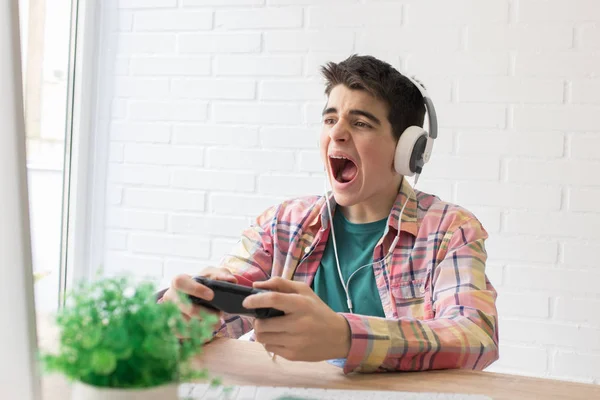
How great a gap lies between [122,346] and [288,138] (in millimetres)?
1828

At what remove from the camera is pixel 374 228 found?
60.9 inches

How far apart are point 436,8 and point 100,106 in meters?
1.29

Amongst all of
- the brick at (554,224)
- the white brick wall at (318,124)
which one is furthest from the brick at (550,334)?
the brick at (554,224)

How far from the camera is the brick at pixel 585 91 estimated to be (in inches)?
77.2

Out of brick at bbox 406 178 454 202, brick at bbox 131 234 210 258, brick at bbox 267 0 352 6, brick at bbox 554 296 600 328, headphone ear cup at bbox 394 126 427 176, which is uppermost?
brick at bbox 267 0 352 6

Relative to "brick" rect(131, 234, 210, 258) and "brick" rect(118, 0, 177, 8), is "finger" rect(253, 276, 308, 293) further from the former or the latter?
"brick" rect(118, 0, 177, 8)

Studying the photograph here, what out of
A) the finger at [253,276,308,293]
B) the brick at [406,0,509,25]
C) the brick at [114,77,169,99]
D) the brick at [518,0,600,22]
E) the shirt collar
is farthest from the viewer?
the brick at [114,77,169,99]

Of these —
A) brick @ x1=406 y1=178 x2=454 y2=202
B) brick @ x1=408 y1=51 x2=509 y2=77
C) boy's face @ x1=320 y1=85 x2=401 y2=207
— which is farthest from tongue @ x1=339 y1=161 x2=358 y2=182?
brick @ x1=408 y1=51 x2=509 y2=77

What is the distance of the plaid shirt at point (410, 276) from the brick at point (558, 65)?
2.45 feet

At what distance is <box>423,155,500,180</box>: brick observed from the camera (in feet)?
6.77

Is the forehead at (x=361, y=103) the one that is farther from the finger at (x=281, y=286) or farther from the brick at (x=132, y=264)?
the brick at (x=132, y=264)

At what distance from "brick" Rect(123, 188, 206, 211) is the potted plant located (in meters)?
1.89

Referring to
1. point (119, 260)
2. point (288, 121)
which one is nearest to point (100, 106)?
point (119, 260)

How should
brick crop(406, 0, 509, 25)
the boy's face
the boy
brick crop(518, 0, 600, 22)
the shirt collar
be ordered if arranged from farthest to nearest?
brick crop(406, 0, 509, 25) → brick crop(518, 0, 600, 22) → the boy's face → the shirt collar → the boy
